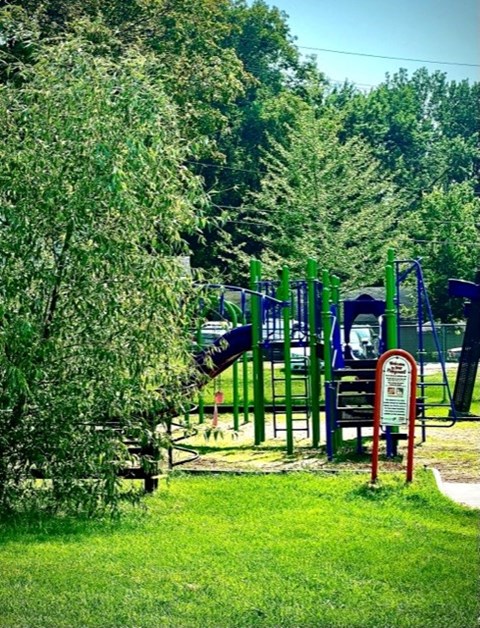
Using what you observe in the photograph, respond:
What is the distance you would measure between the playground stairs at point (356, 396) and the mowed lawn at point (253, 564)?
3200mm

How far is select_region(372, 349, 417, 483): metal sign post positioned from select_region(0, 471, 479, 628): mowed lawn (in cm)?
78

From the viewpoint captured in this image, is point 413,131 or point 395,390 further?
point 413,131

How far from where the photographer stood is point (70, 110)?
8516mm

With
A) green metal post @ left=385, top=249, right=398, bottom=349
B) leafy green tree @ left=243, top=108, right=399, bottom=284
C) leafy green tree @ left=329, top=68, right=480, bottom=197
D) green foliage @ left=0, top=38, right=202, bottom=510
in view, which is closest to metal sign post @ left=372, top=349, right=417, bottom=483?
green foliage @ left=0, top=38, right=202, bottom=510

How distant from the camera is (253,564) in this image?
6.98 meters

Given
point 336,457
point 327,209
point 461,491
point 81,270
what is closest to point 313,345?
point 336,457

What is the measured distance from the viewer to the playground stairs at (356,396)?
13.0 metres

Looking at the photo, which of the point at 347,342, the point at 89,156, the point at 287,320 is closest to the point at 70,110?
the point at 89,156

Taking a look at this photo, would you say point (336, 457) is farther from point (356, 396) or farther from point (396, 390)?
point (396, 390)

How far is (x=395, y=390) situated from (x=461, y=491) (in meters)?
1.10

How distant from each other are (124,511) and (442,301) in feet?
98.8

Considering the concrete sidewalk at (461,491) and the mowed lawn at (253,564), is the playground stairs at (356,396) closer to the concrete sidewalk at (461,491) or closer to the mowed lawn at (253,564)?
the concrete sidewalk at (461,491)

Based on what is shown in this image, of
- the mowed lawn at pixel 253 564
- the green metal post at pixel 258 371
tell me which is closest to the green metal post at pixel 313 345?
the green metal post at pixel 258 371

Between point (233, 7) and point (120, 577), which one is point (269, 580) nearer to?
point (120, 577)
